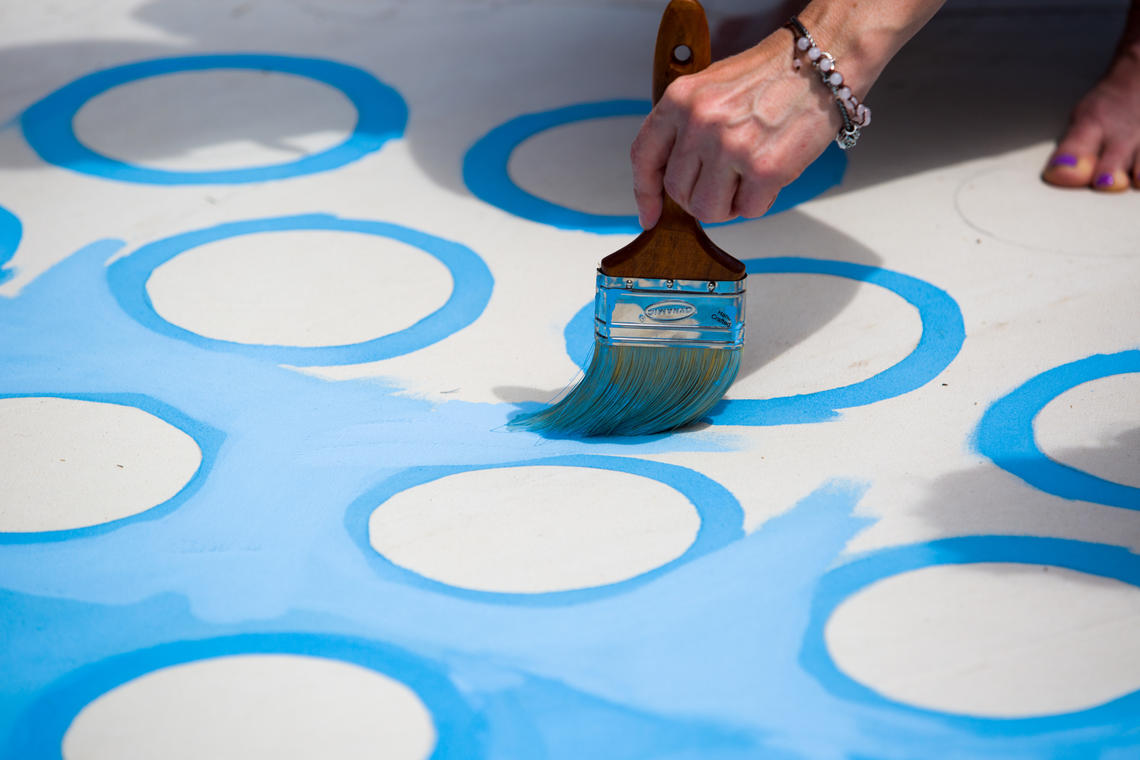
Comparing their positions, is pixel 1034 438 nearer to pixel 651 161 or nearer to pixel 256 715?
pixel 651 161

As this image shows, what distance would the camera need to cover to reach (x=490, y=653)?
77 centimetres

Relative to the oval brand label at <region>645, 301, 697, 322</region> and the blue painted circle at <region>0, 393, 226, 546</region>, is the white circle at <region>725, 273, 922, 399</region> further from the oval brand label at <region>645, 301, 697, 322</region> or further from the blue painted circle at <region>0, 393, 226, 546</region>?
the blue painted circle at <region>0, 393, 226, 546</region>

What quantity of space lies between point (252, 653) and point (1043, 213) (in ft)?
3.57

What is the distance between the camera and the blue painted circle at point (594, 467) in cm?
82

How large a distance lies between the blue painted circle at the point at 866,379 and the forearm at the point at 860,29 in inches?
10.6

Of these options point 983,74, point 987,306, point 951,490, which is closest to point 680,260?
point 951,490

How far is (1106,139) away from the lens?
1.45m

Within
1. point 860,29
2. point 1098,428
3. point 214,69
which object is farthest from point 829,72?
point 214,69

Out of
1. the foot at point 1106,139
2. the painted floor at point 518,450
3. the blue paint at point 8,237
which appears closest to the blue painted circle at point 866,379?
the painted floor at point 518,450

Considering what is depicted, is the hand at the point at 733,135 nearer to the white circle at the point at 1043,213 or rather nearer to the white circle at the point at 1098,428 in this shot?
the white circle at the point at 1098,428

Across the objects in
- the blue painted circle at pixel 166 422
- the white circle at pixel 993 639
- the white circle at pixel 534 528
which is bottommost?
the white circle at pixel 993 639

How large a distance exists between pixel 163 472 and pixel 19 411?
184mm

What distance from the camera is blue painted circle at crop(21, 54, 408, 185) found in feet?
4.90

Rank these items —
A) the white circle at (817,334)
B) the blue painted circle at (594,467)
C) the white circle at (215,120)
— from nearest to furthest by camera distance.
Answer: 1. the blue painted circle at (594,467)
2. the white circle at (817,334)
3. the white circle at (215,120)
